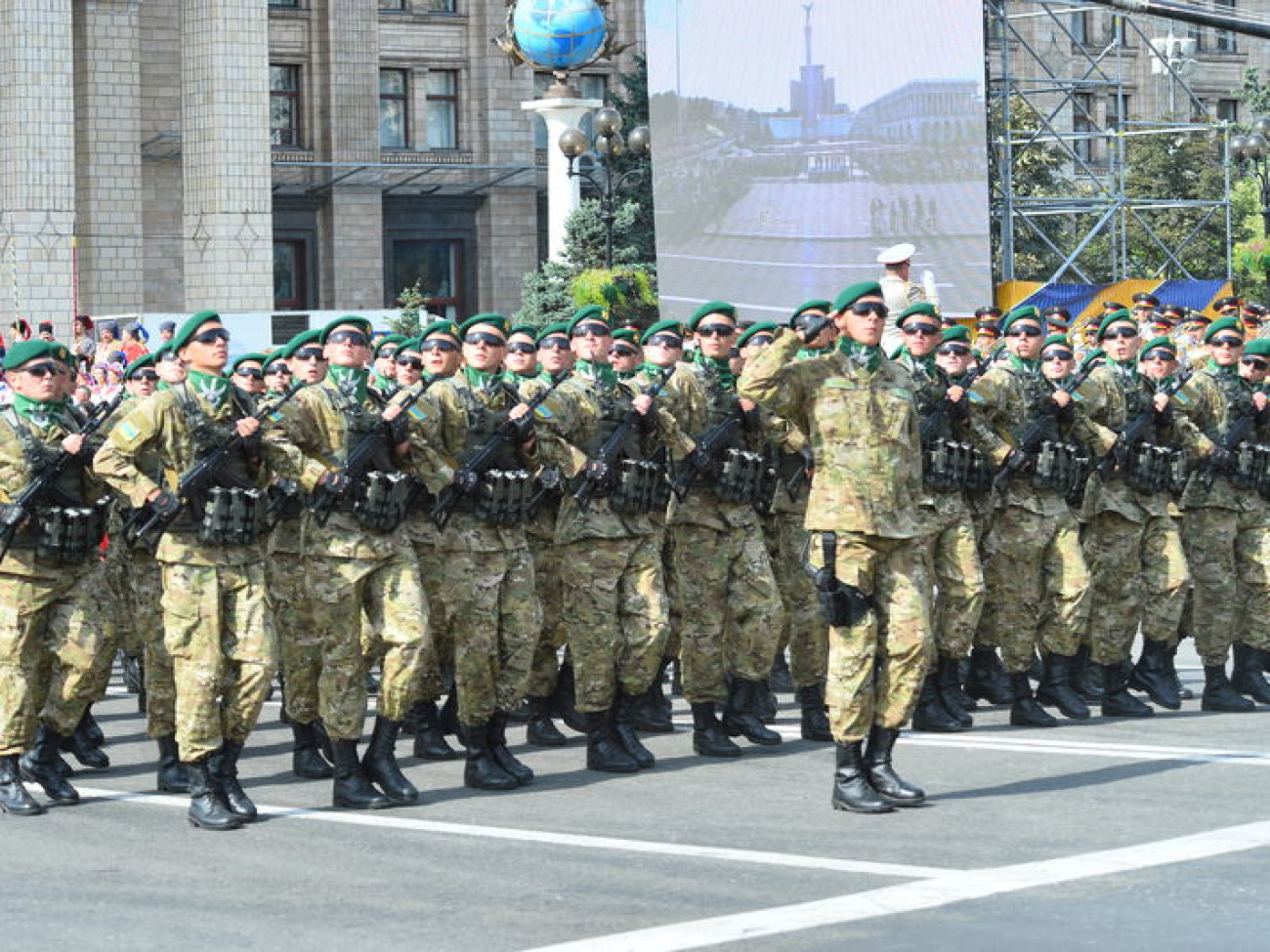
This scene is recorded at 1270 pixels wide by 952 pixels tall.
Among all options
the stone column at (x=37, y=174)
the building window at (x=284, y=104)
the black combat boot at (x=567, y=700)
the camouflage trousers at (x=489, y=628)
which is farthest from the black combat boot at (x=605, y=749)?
the building window at (x=284, y=104)

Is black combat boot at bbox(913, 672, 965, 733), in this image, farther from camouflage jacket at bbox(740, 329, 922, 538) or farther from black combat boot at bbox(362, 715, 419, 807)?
black combat boot at bbox(362, 715, 419, 807)

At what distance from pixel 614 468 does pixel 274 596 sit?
173 cm

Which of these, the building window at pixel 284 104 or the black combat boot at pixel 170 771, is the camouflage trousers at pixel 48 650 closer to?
the black combat boot at pixel 170 771

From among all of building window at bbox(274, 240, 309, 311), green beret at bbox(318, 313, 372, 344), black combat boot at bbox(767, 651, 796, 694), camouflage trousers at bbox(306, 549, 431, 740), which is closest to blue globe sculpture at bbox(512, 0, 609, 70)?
building window at bbox(274, 240, 309, 311)

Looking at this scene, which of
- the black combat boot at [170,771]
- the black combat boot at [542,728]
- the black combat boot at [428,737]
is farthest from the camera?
the black combat boot at [542,728]

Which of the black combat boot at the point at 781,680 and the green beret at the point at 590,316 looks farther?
the black combat boot at the point at 781,680

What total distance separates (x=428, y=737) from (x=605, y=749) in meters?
1.13

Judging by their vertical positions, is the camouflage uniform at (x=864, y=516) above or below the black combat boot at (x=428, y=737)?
above

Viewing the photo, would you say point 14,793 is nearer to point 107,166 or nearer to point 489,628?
point 489,628

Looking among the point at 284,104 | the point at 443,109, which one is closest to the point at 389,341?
the point at 284,104

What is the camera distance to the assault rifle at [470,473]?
1099 centimetres

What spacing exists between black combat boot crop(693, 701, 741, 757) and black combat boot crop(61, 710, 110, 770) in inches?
112

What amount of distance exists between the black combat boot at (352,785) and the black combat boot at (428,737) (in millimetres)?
1528

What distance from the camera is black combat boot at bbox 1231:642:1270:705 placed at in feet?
44.1
